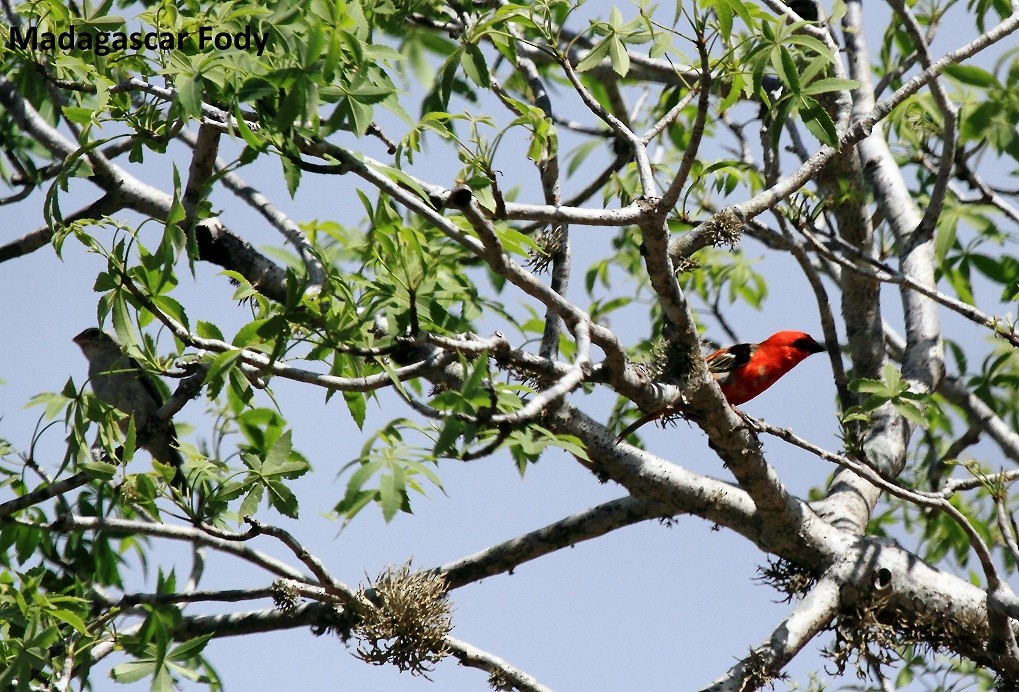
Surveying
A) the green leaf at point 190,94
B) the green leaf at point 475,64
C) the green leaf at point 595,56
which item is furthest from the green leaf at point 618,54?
the green leaf at point 190,94

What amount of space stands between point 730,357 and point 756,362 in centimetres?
33

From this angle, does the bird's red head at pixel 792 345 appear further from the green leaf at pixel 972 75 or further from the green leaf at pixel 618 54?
the green leaf at pixel 618 54

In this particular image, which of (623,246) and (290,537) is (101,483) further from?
(623,246)

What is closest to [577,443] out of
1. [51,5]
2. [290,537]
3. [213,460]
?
[290,537]

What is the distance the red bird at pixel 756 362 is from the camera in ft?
21.2

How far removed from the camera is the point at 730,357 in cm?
645

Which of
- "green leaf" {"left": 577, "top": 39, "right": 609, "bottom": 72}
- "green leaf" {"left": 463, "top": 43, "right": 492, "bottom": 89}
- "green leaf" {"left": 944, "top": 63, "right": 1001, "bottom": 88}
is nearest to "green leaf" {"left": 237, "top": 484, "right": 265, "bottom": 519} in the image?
"green leaf" {"left": 463, "top": 43, "right": 492, "bottom": 89}

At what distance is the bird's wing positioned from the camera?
640 centimetres

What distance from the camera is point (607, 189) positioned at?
6.27 metres

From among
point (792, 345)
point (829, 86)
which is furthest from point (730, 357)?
point (829, 86)

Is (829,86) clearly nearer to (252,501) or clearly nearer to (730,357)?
(252,501)

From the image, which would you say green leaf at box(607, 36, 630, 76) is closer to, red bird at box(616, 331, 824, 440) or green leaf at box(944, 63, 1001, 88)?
green leaf at box(944, 63, 1001, 88)

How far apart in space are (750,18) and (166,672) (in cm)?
309

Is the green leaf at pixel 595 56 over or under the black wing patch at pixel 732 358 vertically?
under
